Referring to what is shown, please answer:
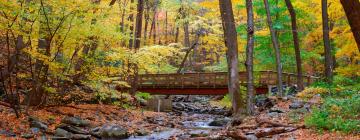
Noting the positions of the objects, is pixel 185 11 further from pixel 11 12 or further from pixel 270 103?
pixel 11 12

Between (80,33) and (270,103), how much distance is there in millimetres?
9473

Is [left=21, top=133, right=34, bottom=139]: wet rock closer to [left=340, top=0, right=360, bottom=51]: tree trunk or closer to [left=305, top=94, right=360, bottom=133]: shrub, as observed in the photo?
[left=305, top=94, right=360, bottom=133]: shrub

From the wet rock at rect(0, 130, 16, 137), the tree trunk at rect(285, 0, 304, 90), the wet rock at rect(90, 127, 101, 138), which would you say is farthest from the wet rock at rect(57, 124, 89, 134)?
the tree trunk at rect(285, 0, 304, 90)

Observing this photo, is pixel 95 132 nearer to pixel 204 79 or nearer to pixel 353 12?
pixel 353 12

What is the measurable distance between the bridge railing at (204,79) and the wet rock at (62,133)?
568 inches

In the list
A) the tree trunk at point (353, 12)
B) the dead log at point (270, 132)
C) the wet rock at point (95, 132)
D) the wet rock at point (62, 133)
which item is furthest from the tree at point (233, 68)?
the tree trunk at point (353, 12)

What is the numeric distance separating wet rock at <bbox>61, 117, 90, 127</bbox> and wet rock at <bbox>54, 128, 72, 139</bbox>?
1333mm

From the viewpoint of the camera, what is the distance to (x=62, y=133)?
11281 mm

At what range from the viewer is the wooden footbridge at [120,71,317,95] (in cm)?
2359

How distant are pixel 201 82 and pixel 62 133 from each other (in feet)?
50.3

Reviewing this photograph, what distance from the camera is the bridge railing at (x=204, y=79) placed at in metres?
23.5

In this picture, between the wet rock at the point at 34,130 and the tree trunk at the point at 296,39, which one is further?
the tree trunk at the point at 296,39

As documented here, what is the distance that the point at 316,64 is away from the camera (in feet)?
107

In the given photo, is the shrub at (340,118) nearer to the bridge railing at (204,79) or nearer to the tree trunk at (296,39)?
the tree trunk at (296,39)
